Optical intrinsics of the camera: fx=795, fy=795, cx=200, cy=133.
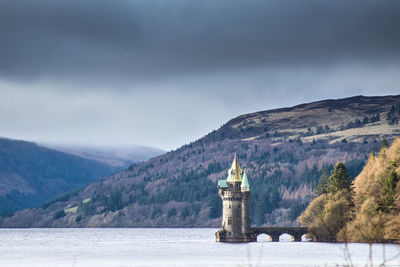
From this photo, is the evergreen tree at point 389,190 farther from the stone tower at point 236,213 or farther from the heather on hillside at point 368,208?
the stone tower at point 236,213

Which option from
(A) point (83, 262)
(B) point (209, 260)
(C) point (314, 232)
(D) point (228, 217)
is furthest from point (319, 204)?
(A) point (83, 262)

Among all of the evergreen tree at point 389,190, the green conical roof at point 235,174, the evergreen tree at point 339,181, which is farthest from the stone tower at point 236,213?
the evergreen tree at point 389,190

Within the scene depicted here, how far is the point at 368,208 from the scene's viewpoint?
144750 millimetres

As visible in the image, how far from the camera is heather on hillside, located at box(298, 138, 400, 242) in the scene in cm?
13975

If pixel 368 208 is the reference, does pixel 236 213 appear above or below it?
below

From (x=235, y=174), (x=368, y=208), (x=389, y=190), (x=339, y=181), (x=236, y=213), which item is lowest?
(x=236, y=213)

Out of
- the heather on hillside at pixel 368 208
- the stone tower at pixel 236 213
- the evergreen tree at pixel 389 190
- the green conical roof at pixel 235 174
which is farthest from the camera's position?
the green conical roof at pixel 235 174

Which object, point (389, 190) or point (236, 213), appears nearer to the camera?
point (389, 190)

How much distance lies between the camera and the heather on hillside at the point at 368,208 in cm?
13975

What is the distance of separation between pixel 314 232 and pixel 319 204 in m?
8.34

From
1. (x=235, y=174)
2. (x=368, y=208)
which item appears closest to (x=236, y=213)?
(x=235, y=174)

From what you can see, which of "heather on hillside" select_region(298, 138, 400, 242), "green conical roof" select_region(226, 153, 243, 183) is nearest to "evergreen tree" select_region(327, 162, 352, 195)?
"heather on hillside" select_region(298, 138, 400, 242)

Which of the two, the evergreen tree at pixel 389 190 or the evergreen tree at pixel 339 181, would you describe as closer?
the evergreen tree at pixel 389 190

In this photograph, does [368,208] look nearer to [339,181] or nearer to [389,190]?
[389,190]
